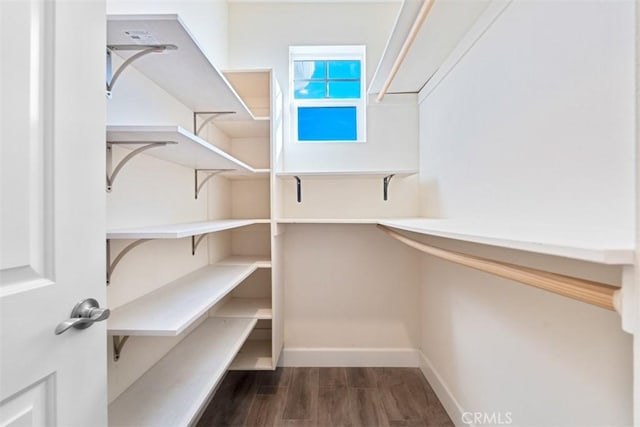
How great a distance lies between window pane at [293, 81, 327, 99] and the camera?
8.09 ft

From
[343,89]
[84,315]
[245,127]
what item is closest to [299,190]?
[245,127]

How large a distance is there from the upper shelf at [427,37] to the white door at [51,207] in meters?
1.19

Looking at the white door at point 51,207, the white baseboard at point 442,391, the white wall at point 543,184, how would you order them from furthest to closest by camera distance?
the white baseboard at point 442,391 → the white wall at point 543,184 → the white door at point 51,207

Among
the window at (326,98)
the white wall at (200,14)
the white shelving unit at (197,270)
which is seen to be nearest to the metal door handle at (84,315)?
the white shelving unit at (197,270)

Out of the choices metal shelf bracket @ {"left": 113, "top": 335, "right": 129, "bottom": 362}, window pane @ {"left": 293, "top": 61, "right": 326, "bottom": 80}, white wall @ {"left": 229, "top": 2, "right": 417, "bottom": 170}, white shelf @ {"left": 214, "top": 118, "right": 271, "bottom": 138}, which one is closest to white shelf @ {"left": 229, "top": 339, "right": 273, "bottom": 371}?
metal shelf bracket @ {"left": 113, "top": 335, "right": 129, "bottom": 362}

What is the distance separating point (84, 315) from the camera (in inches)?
26.1

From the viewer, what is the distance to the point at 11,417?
53 cm

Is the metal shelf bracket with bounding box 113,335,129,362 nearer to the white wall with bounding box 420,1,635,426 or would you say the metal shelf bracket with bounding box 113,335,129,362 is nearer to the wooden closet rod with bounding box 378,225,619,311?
the wooden closet rod with bounding box 378,225,619,311

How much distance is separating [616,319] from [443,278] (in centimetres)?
111

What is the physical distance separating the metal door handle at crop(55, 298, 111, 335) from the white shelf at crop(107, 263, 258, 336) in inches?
10.9

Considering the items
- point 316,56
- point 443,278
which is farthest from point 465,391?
point 316,56

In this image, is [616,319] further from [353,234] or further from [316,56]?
[316,56]

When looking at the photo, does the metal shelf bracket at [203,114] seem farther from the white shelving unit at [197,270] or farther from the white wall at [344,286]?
the white wall at [344,286]

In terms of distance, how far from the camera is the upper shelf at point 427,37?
1.29m
